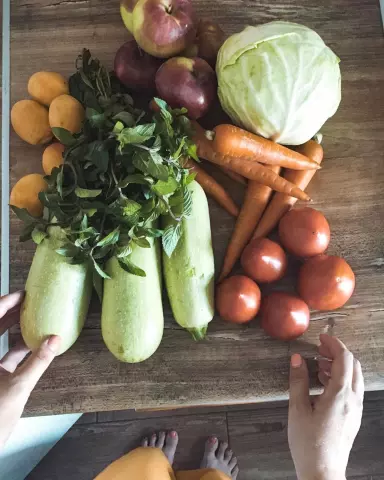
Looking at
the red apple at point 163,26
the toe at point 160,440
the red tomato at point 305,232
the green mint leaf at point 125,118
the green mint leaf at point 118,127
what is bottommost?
the toe at point 160,440

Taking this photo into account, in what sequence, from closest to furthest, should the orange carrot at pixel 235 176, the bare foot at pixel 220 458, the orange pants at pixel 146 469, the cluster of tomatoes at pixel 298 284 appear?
1. the cluster of tomatoes at pixel 298 284
2. the orange carrot at pixel 235 176
3. the orange pants at pixel 146 469
4. the bare foot at pixel 220 458

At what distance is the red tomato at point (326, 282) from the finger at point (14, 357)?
20.5 inches

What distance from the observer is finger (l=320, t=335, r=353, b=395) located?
0.78 meters

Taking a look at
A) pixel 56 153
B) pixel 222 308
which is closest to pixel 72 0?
pixel 56 153

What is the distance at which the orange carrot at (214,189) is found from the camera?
0.90 meters

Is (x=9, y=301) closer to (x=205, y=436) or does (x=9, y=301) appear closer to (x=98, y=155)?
(x=98, y=155)

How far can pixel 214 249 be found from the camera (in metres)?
0.91

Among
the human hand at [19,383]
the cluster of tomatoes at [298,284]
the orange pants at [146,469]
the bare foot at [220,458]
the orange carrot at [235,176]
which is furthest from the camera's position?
the bare foot at [220,458]

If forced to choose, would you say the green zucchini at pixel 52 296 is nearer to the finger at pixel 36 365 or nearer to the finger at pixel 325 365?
the finger at pixel 36 365

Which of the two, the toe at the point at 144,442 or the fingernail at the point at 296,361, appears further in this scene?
the toe at the point at 144,442

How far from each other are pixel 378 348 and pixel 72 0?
3.26ft

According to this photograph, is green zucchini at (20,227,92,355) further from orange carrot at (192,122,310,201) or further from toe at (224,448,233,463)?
toe at (224,448,233,463)

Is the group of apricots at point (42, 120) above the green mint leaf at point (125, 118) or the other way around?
the other way around

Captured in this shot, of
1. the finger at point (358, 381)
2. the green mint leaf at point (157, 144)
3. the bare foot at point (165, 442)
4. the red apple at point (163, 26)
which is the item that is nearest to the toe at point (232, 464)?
the bare foot at point (165, 442)
